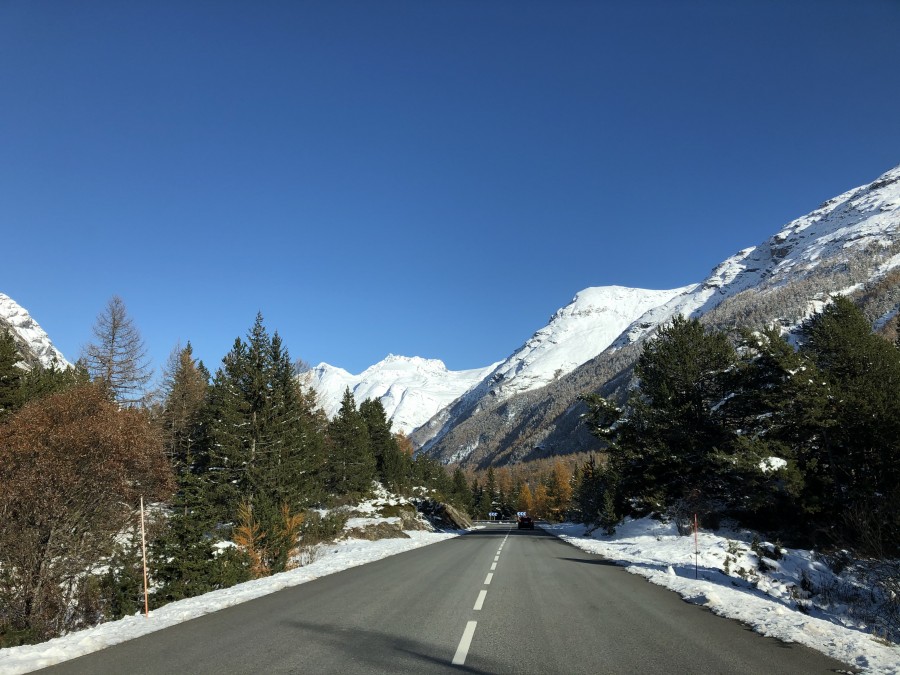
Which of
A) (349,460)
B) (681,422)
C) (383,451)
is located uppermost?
(681,422)

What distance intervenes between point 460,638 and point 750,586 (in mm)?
11641

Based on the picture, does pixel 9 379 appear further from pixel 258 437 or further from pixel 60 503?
pixel 60 503

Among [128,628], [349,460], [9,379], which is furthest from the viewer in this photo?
[349,460]

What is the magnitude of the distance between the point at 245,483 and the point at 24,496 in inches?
820

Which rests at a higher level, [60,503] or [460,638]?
[60,503]

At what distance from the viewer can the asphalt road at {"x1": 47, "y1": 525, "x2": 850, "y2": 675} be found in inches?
240

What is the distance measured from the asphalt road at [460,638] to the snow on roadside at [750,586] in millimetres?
498

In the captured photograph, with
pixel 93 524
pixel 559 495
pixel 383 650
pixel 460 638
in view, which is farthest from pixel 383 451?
pixel 559 495

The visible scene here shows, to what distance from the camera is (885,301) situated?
586ft

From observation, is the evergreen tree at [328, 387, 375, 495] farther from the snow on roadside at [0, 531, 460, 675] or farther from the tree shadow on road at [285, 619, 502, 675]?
the tree shadow on road at [285, 619, 502, 675]

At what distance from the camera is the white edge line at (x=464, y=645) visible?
6.15 metres

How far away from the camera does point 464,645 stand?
22.6 ft

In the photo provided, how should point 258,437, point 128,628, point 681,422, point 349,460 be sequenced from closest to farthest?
point 128,628
point 681,422
point 258,437
point 349,460

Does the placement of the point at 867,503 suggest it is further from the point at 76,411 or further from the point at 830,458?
the point at 76,411
